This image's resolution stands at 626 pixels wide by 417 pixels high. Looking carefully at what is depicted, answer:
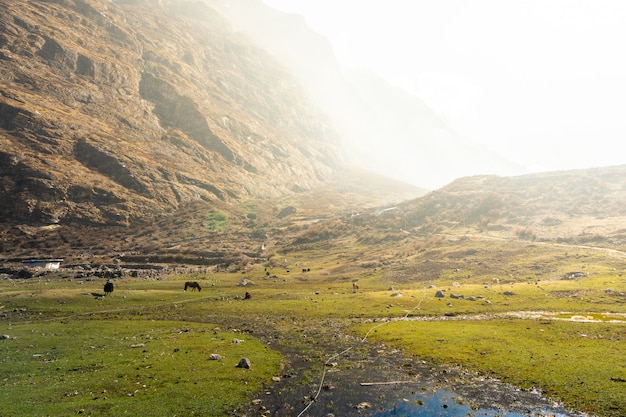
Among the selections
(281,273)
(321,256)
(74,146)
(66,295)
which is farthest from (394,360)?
(74,146)

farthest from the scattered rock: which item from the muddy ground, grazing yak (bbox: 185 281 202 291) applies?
grazing yak (bbox: 185 281 202 291)

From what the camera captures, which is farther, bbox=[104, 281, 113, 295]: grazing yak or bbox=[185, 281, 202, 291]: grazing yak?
bbox=[185, 281, 202, 291]: grazing yak

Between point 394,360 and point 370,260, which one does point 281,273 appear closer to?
point 370,260

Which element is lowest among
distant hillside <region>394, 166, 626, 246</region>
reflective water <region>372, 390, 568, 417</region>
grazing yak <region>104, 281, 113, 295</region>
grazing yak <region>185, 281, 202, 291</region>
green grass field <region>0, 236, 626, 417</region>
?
reflective water <region>372, 390, 568, 417</region>

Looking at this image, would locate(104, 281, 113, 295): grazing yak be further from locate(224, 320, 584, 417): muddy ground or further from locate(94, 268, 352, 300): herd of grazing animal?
locate(224, 320, 584, 417): muddy ground

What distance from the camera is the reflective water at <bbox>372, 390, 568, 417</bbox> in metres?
28.1

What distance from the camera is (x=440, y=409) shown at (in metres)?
29.5

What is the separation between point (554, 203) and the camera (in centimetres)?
18375

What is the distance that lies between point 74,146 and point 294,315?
665 feet

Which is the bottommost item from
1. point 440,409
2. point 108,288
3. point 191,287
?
point 440,409

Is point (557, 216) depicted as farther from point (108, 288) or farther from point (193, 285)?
point (108, 288)

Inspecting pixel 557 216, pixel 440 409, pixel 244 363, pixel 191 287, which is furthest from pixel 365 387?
pixel 557 216

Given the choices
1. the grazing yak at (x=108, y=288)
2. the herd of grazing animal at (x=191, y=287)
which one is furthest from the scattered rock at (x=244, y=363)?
the grazing yak at (x=108, y=288)

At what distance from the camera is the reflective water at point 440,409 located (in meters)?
28.1
